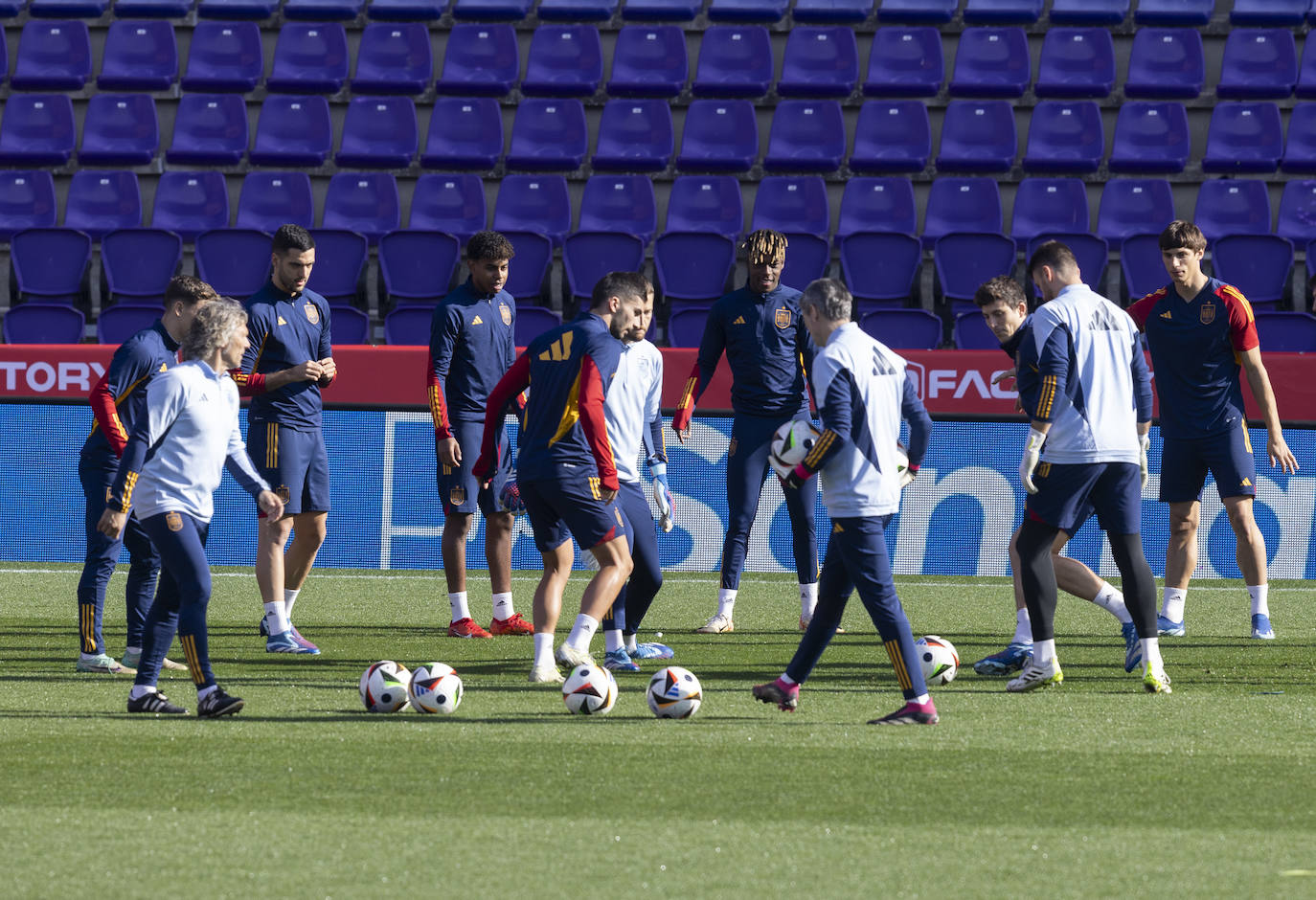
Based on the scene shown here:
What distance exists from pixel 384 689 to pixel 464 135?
11716 mm

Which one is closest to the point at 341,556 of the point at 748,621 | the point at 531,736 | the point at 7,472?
the point at 7,472

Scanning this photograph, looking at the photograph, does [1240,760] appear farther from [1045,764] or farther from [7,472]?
[7,472]

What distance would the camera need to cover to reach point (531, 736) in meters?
6.20

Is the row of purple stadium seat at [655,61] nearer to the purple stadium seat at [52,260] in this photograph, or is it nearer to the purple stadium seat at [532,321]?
the purple stadium seat at [52,260]

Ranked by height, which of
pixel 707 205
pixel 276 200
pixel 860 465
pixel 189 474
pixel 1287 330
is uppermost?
pixel 707 205

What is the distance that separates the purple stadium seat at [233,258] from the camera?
15.7 metres

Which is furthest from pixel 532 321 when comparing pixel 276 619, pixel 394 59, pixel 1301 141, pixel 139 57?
pixel 1301 141

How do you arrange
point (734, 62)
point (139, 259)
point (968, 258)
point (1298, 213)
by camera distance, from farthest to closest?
point (734, 62)
point (1298, 213)
point (139, 259)
point (968, 258)

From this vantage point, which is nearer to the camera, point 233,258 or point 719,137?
point 233,258

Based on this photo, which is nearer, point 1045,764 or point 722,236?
point 1045,764

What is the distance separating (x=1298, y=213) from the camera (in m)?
16.2

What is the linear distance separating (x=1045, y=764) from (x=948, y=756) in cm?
33

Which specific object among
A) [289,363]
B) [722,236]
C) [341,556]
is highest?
[722,236]

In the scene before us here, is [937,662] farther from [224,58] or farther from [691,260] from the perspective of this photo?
[224,58]
